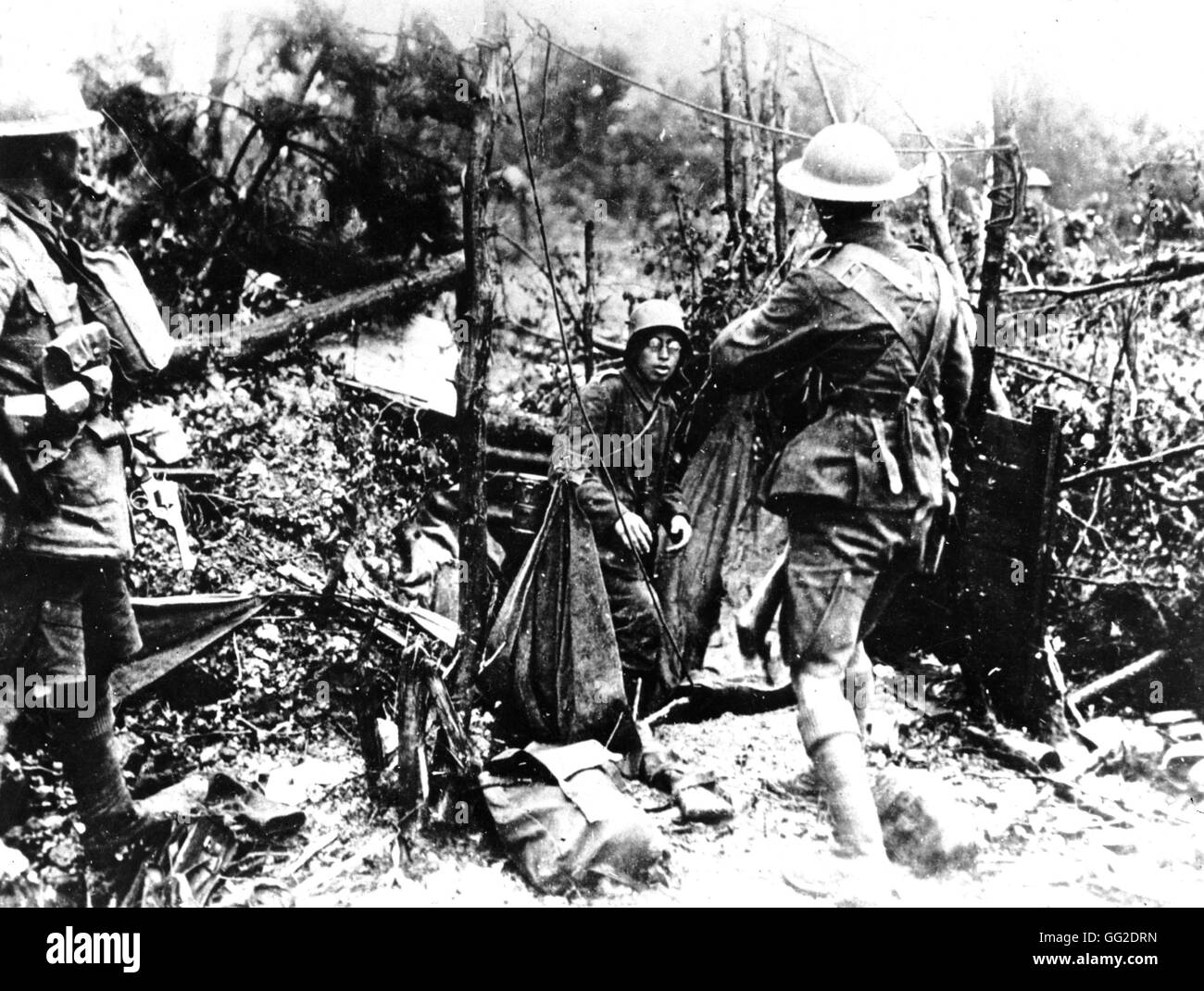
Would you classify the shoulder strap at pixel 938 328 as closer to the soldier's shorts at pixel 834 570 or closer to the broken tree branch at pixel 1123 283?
the soldier's shorts at pixel 834 570

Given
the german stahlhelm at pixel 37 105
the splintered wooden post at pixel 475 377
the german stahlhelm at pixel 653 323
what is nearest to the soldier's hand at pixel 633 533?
the splintered wooden post at pixel 475 377

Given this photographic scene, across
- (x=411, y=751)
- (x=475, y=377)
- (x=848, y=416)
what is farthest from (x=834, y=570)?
(x=411, y=751)

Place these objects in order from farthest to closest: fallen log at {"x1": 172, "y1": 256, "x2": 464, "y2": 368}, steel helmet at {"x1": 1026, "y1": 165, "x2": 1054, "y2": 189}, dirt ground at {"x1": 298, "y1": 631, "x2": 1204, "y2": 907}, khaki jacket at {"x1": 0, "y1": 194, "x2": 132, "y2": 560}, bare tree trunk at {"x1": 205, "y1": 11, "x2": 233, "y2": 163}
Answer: steel helmet at {"x1": 1026, "y1": 165, "x2": 1054, "y2": 189} → fallen log at {"x1": 172, "y1": 256, "x2": 464, "y2": 368} → bare tree trunk at {"x1": 205, "y1": 11, "x2": 233, "y2": 163} → dirt ground at {"x1": 298, "y1": 631, "x2": 1204, "y2": 907} → khaki jacket at {"x1": 0, "y1": 194, "x2": 132, "y2": 560}

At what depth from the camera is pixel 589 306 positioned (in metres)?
4.18

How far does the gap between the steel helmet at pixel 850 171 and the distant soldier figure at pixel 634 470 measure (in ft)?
2.40

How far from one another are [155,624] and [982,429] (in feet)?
10.3

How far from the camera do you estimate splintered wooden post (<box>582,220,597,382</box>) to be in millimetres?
4102

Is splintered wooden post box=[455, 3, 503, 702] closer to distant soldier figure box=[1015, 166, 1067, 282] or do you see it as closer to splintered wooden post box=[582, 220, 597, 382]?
splintered wooden post box=[582, 220, 597, 382]

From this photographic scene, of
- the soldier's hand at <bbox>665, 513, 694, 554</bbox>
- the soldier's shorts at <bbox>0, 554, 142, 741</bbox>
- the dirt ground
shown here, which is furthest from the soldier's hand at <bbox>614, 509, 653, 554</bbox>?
the soldier's shorts at <bbox>0, 554, 142, 741</bbox>

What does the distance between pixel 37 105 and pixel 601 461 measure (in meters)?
2.22

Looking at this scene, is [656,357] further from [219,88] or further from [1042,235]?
[219,88]

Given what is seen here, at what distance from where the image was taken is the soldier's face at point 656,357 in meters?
4.12

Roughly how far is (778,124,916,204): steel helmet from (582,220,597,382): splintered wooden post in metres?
0.77
